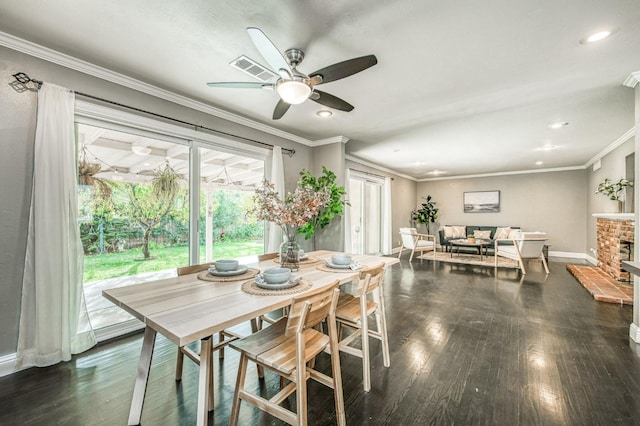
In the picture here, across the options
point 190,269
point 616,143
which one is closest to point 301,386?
point 190,269

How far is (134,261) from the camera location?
2889 millimetres

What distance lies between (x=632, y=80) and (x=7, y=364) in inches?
227

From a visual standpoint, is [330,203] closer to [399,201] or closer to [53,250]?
[53,250]

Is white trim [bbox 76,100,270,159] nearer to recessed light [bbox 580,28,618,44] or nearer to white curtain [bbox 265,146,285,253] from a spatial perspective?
white curtain [bbox 265,146,285,253]

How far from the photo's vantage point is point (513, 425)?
1.52 metres

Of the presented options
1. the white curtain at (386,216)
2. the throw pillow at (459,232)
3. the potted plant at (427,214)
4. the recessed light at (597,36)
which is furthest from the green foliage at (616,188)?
the potted plant at (427,214)

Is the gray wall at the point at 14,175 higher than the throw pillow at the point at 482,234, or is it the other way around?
the gray wall at the point at 14,175

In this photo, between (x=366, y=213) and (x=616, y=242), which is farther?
(x=366, y=213)

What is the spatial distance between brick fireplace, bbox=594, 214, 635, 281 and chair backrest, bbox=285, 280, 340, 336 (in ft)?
16.3

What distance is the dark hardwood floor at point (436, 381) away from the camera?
1.59m

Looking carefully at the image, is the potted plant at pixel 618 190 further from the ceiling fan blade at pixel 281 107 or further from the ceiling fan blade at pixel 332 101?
the ceiling fan blade at pixel 281 107

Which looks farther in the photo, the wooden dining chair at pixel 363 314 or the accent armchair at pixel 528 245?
the accent armchair at pixel 528 245

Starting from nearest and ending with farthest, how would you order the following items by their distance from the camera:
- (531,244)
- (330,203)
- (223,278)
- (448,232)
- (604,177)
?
1. (223,278)
2. (330,203)
3. (531,244)
4. (604,177)
5. (448,232)

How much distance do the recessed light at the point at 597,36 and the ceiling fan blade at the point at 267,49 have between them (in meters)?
2.16
